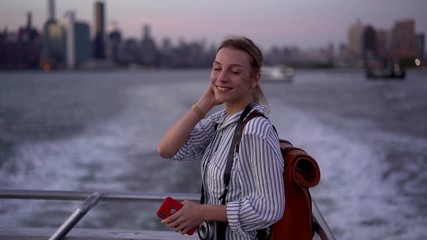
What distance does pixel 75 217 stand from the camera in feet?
7.97

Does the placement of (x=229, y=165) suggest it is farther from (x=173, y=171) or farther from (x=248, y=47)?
(x=173, y=171)

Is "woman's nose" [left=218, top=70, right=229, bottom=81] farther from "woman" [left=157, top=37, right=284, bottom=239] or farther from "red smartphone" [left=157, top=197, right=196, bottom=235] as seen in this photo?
"red smartphone" [left=157, top=197, right=196, bottom=235]

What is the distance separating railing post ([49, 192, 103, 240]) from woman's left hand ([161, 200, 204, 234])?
68 centimetres

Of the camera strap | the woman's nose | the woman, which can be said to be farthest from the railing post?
the woman's nose

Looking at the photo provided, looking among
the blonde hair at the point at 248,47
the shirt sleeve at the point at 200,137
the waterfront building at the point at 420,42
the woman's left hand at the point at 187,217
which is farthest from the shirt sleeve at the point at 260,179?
the waterfront building at the point at 420,42

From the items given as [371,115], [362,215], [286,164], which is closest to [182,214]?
[286,164]

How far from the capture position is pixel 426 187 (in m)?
12.8

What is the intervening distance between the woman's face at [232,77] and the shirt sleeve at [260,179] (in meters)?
0.16

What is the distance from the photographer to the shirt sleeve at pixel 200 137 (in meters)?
2.19

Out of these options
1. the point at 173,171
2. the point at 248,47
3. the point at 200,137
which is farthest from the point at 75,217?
the point at 173,171

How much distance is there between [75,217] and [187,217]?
777mm

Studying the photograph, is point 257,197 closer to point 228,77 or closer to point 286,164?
point 286,164

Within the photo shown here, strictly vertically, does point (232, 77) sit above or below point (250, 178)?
above

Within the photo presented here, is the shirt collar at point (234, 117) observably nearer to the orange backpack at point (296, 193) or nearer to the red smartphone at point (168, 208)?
the orange backpack at point (296, 193)
